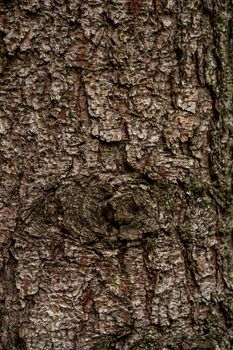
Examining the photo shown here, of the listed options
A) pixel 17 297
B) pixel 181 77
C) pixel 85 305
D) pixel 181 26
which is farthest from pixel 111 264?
pixel 181 26

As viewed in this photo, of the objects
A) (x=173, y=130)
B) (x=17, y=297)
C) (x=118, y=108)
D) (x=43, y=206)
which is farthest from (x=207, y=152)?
(x=17, y=297)

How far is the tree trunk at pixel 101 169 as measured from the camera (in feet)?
4.08

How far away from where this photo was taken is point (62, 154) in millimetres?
1257

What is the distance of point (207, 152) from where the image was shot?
1348 mm

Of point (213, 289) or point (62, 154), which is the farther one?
point (213, 289)

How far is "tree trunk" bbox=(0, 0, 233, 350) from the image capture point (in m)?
1.24

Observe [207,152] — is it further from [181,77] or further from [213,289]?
[213,289]

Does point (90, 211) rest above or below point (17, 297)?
above

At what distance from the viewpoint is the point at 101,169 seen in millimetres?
1264

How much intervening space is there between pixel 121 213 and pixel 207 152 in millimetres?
255

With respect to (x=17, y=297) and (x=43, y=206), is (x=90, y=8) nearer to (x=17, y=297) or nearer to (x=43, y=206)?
(x=43, y=206)

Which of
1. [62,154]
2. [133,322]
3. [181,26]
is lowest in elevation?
[133,322]

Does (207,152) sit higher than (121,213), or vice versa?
(207,152)

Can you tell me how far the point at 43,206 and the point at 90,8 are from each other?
429 millimetres
